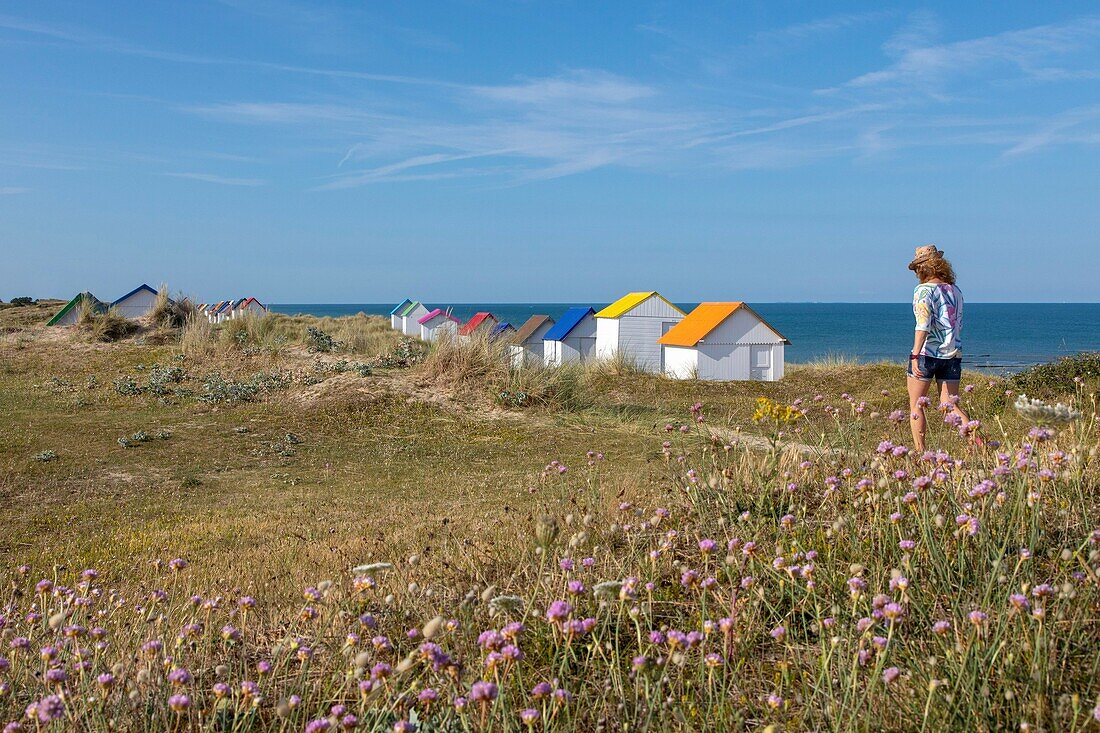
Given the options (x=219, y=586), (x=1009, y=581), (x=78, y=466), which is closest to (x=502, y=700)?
(x=1009, y=581)

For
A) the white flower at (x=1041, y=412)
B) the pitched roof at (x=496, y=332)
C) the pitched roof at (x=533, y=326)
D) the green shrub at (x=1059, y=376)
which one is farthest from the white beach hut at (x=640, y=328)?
the white flower at (x=1041, y=412)

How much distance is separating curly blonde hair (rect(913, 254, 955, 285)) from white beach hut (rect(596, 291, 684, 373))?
14059 mm

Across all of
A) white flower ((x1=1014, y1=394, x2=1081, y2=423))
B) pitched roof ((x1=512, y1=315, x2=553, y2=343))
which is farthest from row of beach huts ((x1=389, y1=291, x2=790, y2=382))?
white flower ((x1=1014, y1=394, x2=1081, y2=423))

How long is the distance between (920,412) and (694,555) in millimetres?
2047

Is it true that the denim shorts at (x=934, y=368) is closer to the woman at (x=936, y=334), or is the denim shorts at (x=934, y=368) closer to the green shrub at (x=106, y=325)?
the woman at (x=936, y=334)

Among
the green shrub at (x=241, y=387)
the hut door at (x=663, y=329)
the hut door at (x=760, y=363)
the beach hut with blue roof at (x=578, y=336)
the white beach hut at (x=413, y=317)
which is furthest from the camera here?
the white beach hut at (x=413, y=317)

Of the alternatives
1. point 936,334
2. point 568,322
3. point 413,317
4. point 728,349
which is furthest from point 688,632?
point 413,317

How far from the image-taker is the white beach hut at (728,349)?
18.9 m

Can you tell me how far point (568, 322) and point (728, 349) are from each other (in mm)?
5882

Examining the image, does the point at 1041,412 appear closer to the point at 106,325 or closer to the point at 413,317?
the point at 106,325

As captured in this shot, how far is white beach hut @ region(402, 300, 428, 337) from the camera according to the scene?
37.3 meters

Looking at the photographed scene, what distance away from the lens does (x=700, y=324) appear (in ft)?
64.1

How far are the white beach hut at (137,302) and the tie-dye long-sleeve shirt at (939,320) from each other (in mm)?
19800

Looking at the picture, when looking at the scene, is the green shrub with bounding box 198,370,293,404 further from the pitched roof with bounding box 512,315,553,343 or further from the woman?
the pitched roof with bounding box 512,315,553,343
